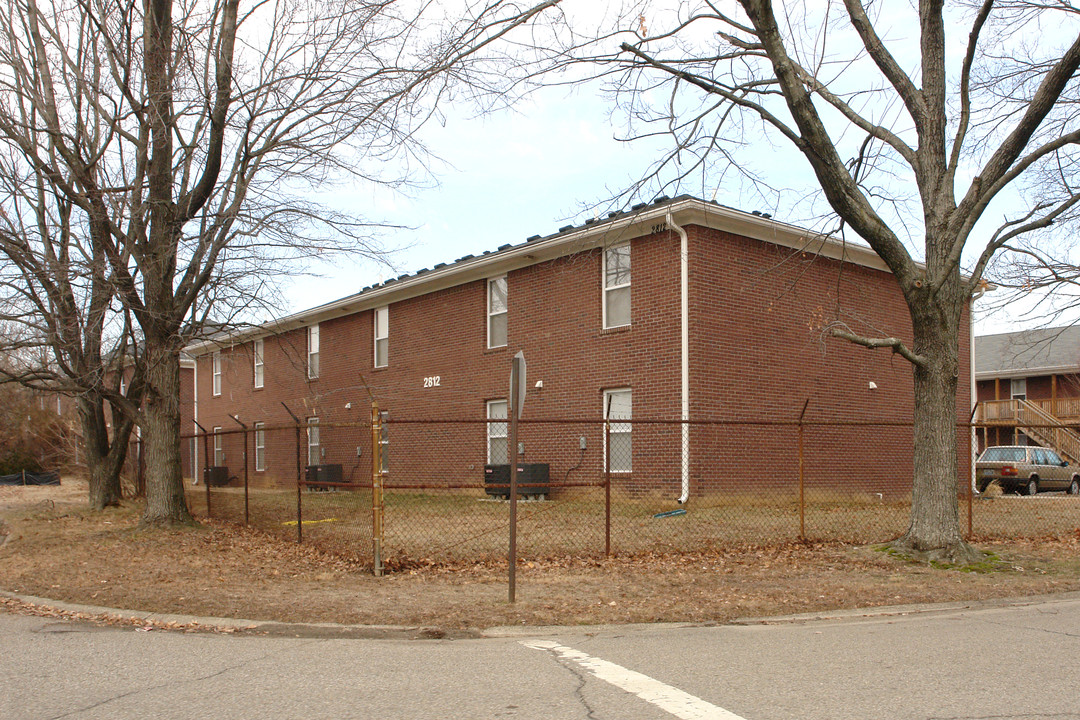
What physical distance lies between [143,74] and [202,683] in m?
11.0

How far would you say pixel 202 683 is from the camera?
5.84 meters

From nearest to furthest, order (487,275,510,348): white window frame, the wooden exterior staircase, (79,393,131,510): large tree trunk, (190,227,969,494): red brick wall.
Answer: (190,227,969,494): red brick wall → (79,393,131,510): large tree trunk → (487,275,510,348): white window frame → the wooden exterior staircase

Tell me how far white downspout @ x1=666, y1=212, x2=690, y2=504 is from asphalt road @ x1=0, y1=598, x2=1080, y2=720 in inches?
332

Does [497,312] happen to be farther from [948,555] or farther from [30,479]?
[30,479]

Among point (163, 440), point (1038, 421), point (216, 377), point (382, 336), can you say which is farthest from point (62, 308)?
point (1038, 421)

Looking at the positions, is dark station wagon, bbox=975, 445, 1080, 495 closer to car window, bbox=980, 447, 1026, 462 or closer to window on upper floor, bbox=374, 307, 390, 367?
car window, bbox=980, 447, 1026, 462

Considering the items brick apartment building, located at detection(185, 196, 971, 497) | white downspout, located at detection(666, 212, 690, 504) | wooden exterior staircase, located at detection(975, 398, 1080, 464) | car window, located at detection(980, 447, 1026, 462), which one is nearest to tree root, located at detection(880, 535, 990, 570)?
brick apartment building, located at detection(185, 196, 971, 497)

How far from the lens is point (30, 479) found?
3669 cm

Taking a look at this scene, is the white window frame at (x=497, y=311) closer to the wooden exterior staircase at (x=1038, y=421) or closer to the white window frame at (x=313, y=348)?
the white window frame at (x=313, y=348)

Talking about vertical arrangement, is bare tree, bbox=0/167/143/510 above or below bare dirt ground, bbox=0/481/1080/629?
above

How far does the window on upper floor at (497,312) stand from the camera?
2105 centimetres

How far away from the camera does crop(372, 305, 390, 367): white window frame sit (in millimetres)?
24692

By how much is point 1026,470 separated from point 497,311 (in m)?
15.6

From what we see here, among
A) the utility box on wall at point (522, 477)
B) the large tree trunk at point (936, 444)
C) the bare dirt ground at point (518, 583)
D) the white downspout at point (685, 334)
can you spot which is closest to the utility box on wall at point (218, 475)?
the utility box on wall at point (522, 477)
